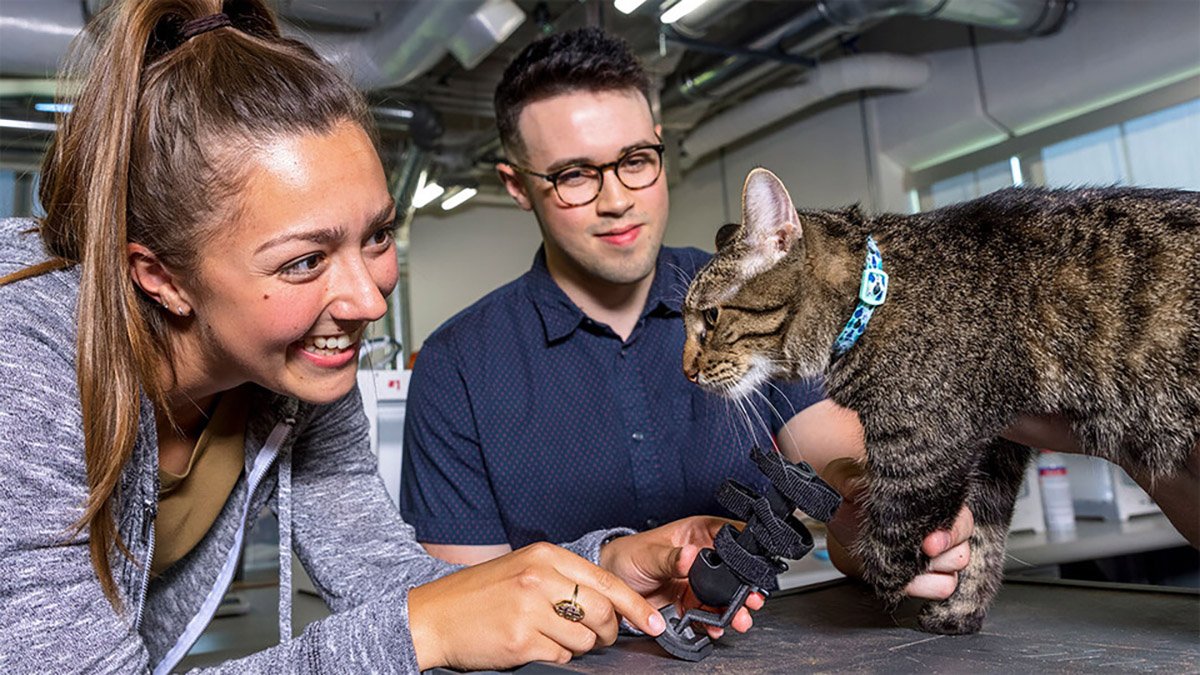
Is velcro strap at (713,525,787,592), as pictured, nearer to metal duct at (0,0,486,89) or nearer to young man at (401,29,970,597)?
young man at (401,29,970,597)

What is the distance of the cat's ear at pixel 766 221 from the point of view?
1.04 meters

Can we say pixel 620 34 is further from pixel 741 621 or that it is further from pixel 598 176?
pixel 741 621

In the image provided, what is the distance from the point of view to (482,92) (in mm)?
4949

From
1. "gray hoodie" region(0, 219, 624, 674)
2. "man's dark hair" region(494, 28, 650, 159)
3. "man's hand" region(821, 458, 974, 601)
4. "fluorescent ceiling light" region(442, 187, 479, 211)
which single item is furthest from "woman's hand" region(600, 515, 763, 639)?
"fluorescent ceiling light" region(442, 187, 479, 211)

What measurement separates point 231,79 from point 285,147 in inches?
4.3

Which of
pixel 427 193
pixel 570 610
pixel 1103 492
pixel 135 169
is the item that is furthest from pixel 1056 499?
pixel 427 193

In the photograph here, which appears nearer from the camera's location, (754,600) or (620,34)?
(754,600)

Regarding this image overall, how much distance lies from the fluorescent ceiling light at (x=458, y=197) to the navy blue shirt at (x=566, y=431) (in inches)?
157

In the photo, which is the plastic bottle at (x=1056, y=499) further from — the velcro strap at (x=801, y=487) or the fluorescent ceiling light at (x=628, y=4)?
the velcro strap at (x=801, y=487)

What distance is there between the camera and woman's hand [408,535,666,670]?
86 cm

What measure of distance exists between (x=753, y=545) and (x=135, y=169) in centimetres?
73

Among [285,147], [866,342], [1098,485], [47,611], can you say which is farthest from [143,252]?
[1098,485]

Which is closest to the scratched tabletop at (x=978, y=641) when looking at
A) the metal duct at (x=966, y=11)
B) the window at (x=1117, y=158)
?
the window at (x=1117, y=158)

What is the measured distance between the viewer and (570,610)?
873 millimetres
